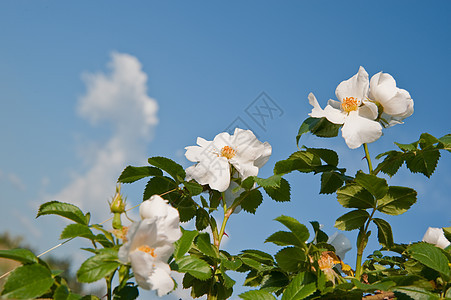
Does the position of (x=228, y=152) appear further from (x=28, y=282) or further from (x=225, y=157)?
(x=28, y=282)

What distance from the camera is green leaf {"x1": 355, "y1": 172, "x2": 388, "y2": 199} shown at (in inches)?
43.8

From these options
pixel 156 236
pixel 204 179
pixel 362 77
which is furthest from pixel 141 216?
pixel 362 77

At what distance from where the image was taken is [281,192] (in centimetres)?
133

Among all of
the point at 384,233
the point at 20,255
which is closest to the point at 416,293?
the point at 384,233

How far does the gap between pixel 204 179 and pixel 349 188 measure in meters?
0.41

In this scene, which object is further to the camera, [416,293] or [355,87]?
[355,87]

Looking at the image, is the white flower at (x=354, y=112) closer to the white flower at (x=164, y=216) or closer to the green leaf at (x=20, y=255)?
the white flower at (x=164, y=216)

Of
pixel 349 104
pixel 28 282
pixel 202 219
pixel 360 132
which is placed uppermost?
→ pixel 349 104

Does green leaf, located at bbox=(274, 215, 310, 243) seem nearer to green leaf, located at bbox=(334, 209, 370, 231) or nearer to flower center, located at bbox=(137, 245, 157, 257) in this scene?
green leaf, located at bbox=(334, 209, 370, 231)

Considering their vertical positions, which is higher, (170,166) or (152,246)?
(170,166)

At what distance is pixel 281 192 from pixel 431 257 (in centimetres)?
45

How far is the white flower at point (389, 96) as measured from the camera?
1239 mm

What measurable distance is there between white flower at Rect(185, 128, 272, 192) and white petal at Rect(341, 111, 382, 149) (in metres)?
0.25

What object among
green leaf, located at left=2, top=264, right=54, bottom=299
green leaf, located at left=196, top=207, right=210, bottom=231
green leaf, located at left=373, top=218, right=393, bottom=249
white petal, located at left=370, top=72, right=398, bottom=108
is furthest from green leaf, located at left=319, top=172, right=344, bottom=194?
green leaf, located at left=2, top=264, right=54, bottom=299
